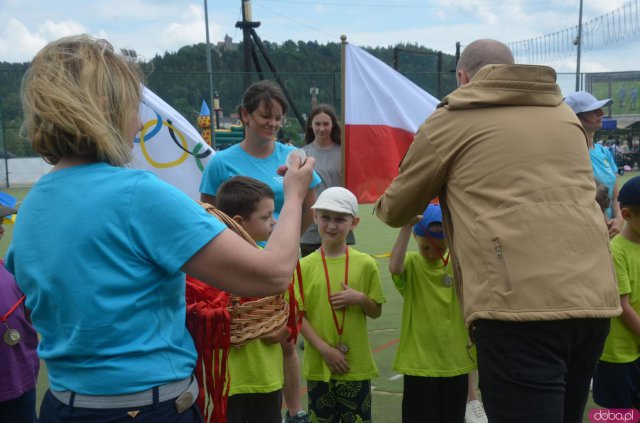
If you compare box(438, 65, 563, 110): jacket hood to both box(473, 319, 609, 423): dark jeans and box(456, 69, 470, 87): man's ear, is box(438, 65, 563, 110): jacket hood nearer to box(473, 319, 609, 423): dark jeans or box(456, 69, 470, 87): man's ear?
box(456, 69, 470, 87): man's ear

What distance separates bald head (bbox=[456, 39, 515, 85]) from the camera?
2822 mm

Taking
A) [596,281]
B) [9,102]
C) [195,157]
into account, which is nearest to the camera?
[596,281]

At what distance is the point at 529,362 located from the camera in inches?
92.1

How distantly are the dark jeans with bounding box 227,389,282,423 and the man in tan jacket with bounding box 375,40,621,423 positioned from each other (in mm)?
1486

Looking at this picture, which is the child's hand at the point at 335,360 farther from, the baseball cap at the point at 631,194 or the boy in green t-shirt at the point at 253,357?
the baseball cap at the point at 631,194

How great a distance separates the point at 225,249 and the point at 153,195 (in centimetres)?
22

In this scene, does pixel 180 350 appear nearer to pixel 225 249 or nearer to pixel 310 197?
pixel 225 249

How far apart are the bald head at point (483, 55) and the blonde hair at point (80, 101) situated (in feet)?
4.96

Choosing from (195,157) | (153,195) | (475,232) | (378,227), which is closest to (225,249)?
(153,195)

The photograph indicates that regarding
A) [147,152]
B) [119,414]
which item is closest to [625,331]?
[119,414]

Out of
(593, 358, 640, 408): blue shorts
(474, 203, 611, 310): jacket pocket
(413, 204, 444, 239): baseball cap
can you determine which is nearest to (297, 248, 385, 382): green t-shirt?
(413, 204, 444, 239): baseball cap

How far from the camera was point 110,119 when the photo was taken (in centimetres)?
179

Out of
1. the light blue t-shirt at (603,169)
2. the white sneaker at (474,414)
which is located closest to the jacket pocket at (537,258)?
the white sneaker at (474,414)

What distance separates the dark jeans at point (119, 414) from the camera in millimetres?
1731
